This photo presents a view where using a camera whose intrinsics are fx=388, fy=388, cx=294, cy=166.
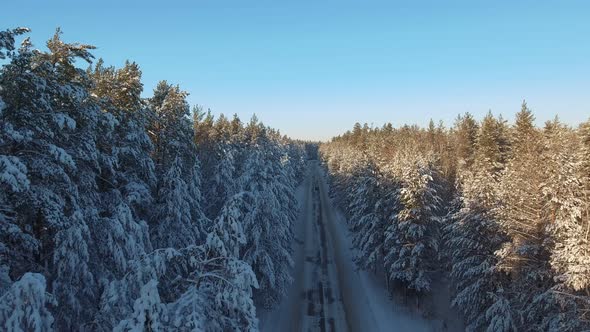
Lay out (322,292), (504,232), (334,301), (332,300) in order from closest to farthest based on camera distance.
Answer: (504,232) < (334,301) < (332,300) < (322,292)

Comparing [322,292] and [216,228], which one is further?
[322,292]

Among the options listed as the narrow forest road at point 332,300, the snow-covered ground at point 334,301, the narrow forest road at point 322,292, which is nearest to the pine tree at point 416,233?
the snow-covered ground at point 334,301

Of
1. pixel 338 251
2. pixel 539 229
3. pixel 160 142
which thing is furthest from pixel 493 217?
pixel 338 251

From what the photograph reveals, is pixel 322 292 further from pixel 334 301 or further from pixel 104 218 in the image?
pixel 104 218

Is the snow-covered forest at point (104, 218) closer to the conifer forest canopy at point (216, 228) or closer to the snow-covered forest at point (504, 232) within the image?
the conifer forest canopy at point (216, 228)

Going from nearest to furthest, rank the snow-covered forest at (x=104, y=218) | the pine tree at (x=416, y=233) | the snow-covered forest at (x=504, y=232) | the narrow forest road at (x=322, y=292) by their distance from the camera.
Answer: the snow-covered forest at (x=104, y=218)
the snow-covered forest at (x=504, y=232)
the narrow forest road at (x=322, y=292)
the pine tree at (x=416, y=233)

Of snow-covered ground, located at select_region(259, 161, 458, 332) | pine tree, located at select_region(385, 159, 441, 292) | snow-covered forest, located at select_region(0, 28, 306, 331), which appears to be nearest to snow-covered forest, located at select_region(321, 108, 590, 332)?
pine tree, located at select_region(385, 159, 441, 292)

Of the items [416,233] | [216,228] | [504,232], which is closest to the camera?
[216,228]

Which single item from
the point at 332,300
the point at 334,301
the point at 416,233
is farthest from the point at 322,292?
the point at 416,233
